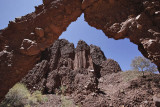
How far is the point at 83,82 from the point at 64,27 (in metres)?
7.81

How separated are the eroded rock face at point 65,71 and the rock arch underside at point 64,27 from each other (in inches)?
282

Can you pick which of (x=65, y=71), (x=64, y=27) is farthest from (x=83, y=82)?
(x=64, y=27)

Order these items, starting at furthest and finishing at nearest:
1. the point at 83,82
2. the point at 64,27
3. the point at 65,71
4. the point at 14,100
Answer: the point at 65,71 < the point at 83,82 < the point at 14,100 < the point at 64,27

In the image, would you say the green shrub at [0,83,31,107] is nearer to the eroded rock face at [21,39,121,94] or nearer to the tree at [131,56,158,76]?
the eroded rock face at [21,39,121,94]

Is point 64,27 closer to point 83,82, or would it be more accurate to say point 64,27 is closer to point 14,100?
point 14,100

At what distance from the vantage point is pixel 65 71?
43.8 ft

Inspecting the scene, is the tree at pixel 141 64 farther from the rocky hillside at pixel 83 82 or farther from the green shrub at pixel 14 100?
the green shrub at pixel 14 100

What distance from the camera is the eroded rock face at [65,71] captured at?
11.2 m

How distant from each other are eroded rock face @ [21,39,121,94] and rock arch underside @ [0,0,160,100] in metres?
7.17

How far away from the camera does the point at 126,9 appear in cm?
382

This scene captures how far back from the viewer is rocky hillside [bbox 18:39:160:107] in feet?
23.6

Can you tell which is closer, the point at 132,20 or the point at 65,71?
the point at 132,20

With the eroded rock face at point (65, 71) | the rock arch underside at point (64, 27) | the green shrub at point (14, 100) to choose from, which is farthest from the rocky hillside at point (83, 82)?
the rock arch underside at point (64, 27)

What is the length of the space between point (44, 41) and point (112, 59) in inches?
735
